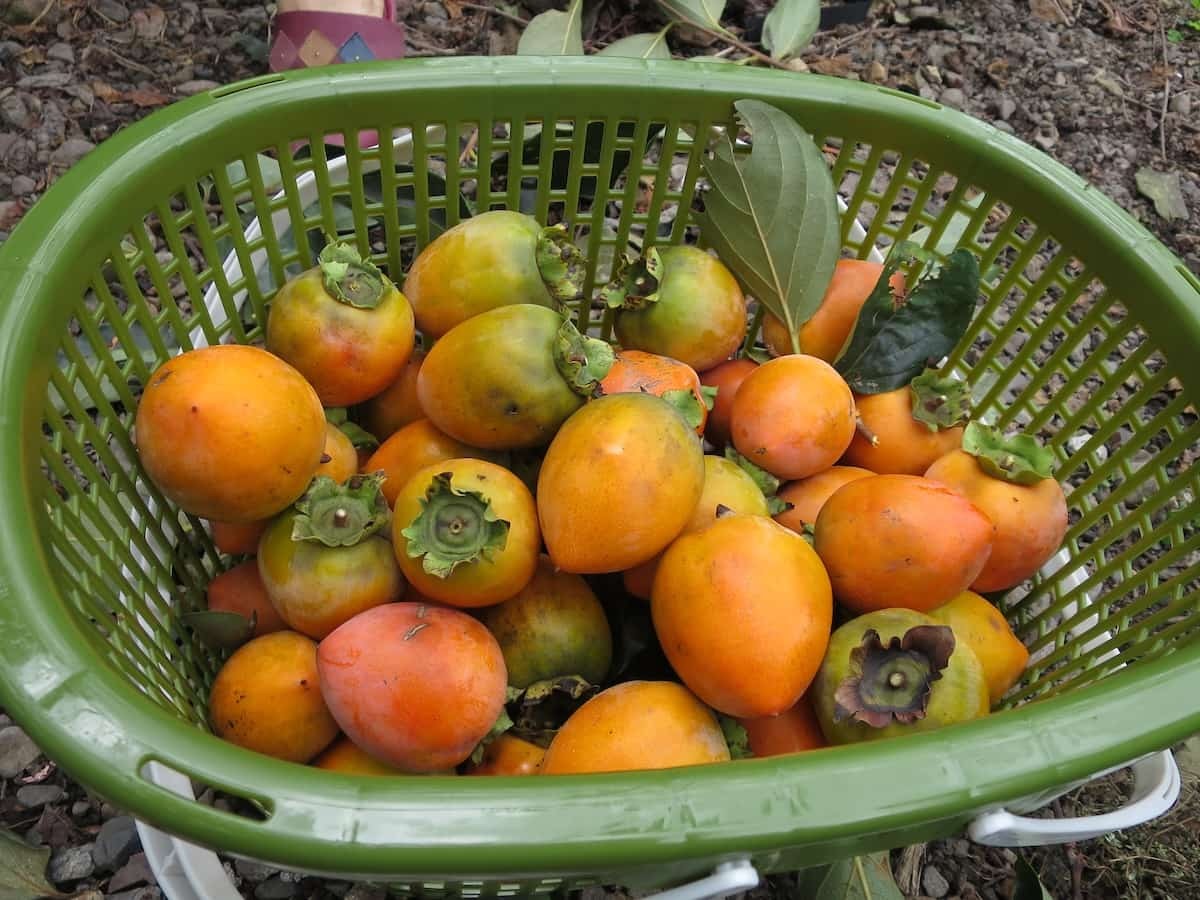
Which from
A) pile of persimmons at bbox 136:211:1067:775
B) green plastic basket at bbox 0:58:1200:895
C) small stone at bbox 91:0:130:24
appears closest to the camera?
green plastic basket at bbox 0:58:1200:895

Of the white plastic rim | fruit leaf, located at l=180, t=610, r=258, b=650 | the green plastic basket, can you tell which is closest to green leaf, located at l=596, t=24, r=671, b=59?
the green plastic basket

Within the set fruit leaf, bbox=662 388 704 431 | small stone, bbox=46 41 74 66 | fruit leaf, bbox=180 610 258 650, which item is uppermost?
fruit leaf, bbox=662 388 704 431

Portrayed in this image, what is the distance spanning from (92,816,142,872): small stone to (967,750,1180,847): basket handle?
125cm

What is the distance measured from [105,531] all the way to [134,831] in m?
0.61

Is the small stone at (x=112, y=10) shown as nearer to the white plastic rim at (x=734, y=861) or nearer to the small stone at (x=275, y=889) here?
the white plastic rim at (x=734, y=861)

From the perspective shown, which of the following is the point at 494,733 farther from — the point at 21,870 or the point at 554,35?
the point at 554,35

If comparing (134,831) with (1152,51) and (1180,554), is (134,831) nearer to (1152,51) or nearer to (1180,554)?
(1180,554)

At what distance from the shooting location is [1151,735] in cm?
85

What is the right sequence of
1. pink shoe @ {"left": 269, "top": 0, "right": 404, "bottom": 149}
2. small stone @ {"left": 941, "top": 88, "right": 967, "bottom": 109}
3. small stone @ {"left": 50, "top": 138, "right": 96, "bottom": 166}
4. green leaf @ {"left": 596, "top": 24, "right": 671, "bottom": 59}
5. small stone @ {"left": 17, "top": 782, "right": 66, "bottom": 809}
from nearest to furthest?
small stone @ {"left": 17, "top": 782, "right": 66, "bottom": 809} < pink shoe @ {"left": 269, "top": 0, "right": 404, "bottom": 149} < small stone @ {"left": 50, "top": 138, "right": 96, "bottom": 166} < green leaf @ {"left": 596, "top": 24, "right": 671, "bottom": 59} < small stone @ {"left": 941, "top": 88, "right": 967, "bottom": 109}

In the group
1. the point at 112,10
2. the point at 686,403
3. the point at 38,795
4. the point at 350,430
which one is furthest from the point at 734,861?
the point at 112,10

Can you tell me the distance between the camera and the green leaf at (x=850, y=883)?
4.80ft

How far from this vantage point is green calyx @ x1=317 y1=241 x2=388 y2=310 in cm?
134

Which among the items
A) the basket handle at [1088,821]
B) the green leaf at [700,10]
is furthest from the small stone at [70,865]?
the green leaf at [700,10]

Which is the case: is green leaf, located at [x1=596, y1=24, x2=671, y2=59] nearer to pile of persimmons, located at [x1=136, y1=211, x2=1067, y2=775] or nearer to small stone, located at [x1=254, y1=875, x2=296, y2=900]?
pile of persimmons, located at [x1=136, y1=211, x2=1067, y2=775]
